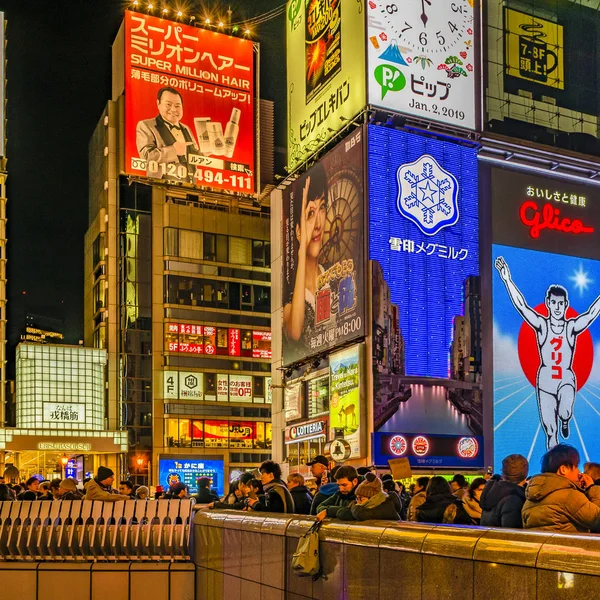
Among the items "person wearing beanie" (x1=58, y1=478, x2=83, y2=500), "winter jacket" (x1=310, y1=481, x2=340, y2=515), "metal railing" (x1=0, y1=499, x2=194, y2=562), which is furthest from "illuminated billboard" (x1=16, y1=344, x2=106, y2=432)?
"winter jacket" (x1=310, y1=481, x2=340, y2=515)

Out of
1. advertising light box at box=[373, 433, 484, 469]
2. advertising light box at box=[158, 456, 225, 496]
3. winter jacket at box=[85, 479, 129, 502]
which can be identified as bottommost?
advertising light box at box=[158, 456, 225, 496]

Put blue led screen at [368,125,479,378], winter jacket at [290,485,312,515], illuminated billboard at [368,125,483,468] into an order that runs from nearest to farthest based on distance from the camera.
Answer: winter jacket at [290,485,312,515]
illuminated billboard at [368,125,483,468]
blue led screen at [368,125,479,378]

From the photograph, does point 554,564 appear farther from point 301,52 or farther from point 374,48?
point 301,52

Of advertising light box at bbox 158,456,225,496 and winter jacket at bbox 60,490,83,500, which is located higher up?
winter jacket at bbox 60,490,83,500

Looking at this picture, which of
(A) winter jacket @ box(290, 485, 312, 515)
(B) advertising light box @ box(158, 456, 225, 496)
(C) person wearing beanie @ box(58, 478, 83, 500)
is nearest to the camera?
(A) winter jacket @ box(290, 485, 312, 515)

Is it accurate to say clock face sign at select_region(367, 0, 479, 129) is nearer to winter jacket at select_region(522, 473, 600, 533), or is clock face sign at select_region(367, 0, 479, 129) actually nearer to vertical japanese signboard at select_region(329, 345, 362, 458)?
vertical japanese signboard at select_region(329, 345, 362, 458)

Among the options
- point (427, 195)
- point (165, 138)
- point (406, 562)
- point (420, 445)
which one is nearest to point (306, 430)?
point (420, 445)

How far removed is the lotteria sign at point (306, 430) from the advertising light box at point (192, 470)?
20.8 meters

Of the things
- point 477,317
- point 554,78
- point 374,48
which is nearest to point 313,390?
point 477,317

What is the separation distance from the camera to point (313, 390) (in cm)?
4047

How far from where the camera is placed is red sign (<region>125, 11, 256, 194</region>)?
58.0m

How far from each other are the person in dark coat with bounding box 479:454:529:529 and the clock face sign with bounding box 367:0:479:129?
30.9 m

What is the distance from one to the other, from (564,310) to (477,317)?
205 inches

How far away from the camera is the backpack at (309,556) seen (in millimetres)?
7996
